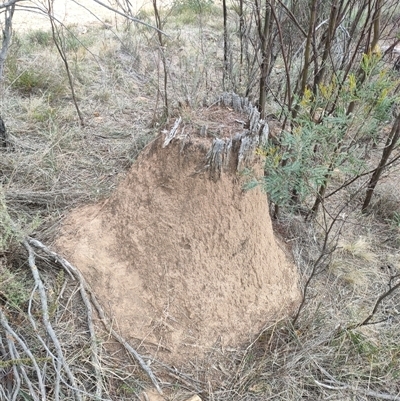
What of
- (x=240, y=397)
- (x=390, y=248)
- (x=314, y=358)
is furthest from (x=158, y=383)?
(x=390, y=248)

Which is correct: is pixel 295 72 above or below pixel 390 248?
above

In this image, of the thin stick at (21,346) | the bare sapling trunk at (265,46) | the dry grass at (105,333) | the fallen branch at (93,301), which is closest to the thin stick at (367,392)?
the dry grass at (105,333)

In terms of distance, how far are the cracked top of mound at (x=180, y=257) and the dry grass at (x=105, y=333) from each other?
0.32 feet

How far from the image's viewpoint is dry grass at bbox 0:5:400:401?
172cm

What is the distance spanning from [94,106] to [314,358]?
2943 millimetres

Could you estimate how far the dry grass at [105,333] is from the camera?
1.72m

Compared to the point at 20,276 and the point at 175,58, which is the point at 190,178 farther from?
the point at 175,58

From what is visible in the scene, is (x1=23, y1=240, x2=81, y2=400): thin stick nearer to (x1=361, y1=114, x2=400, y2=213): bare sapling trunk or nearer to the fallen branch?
the fallen branch

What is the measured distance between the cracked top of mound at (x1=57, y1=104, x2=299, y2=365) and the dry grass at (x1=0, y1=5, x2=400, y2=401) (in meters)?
0.10

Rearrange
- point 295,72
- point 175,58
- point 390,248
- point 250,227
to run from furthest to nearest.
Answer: point 175,58 → point 295,72 → point 390,248 → point 250,227

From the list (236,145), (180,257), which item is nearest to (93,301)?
(180,257)

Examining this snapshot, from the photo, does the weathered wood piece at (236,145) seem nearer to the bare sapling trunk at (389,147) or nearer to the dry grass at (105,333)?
the dry grass at (105,333)

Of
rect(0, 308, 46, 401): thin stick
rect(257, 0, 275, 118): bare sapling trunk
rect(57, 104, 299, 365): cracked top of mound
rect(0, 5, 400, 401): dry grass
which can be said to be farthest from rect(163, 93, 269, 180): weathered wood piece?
rect(0, 308, 46, 401): thin stick

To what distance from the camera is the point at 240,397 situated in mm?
1694
